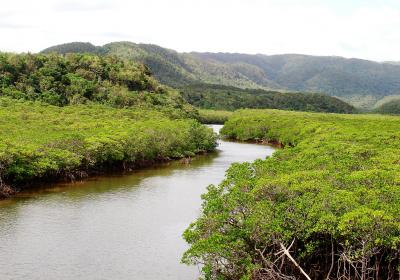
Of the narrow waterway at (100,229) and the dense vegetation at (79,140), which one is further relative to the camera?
the dense vegetation at (79,140)

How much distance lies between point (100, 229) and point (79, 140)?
30136 millimetres

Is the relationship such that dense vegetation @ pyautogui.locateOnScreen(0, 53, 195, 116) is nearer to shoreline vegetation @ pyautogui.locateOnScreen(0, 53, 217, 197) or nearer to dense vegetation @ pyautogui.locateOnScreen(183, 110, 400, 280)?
shoreline vegetation @ pyautogui.locateOnScreen(0, 53, 217, 197)

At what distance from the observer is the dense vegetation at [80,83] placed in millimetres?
128750

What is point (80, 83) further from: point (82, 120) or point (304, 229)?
point (304, 229)

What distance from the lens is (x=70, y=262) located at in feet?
120

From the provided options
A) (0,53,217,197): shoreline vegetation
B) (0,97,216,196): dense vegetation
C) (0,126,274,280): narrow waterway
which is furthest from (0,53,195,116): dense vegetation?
(0,126,274,280): narrow waterway

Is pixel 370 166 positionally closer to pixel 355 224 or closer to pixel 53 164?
pixel 355 224

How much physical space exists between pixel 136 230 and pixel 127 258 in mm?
7146

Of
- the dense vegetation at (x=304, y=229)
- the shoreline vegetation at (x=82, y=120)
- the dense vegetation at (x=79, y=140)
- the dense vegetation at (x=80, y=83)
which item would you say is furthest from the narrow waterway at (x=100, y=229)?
the dense vegetation at (x=80, y=83)

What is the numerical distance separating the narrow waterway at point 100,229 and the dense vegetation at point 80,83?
65662mm

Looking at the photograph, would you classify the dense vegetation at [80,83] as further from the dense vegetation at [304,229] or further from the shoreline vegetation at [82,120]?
the dense vegetation at [304,229]

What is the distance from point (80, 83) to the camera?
136 m

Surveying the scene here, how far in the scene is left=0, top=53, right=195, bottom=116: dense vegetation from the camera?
128750 mm

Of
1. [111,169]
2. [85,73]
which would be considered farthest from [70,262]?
[85,73]
